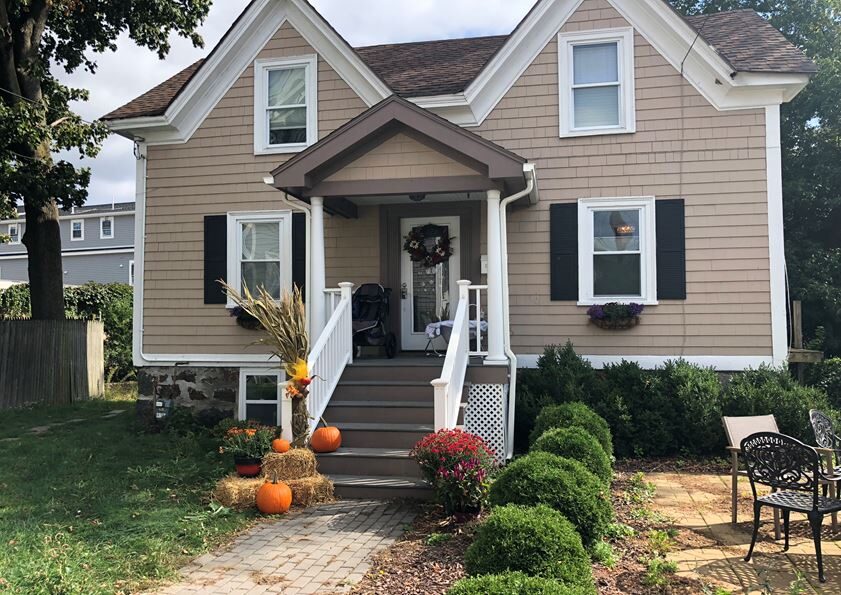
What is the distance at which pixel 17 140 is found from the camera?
11.2 metres

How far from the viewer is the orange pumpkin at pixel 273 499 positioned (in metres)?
5.91

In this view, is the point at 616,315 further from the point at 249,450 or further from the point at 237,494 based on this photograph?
the point at 237,494

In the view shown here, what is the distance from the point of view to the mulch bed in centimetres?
413

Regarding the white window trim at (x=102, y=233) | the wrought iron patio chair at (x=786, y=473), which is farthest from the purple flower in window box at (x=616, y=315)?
the white window trim at (x=102, y=233)

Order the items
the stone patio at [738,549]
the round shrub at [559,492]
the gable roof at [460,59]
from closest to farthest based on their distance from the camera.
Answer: the stone patio at [738,549], the round shrub at [559,492], the gable roof at [460,59]

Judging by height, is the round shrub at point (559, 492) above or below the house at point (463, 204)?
below

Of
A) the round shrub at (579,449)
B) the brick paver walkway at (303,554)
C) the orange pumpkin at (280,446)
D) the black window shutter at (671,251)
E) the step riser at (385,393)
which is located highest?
the black window shutter at (671,251)

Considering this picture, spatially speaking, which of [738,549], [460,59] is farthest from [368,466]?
[460,59]

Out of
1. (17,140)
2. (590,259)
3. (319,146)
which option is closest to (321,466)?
(319,146)

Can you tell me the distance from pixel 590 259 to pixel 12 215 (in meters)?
11.0

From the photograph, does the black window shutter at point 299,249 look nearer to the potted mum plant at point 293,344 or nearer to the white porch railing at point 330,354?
the white porch railing at point 330,354

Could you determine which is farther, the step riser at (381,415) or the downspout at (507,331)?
the downspout at (507,331)

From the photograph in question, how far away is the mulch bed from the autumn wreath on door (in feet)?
15.9

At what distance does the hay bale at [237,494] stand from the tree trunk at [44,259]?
860cm
